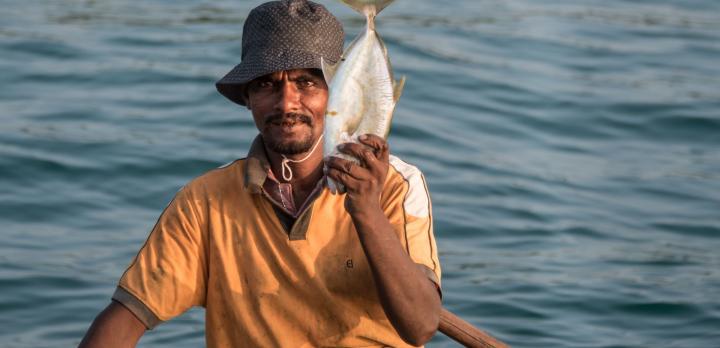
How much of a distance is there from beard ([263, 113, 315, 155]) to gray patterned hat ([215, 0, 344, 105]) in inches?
5.3

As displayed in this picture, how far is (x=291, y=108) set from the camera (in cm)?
388

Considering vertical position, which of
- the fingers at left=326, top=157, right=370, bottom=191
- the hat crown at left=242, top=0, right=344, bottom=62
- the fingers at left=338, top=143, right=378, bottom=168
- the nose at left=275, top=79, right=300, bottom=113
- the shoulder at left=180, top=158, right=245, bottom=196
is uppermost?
the hat crown at left=242, top=0, right=344, bottom=62

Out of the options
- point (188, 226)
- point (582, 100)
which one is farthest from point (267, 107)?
point (582, 100)

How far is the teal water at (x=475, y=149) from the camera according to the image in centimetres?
734

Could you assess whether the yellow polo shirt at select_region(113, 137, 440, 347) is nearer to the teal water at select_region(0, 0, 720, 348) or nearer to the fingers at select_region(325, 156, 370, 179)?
the fingers at select_region(325, 156, 370, 179)

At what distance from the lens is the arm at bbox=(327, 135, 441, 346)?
3422 millimetres

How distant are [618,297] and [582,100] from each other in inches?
162

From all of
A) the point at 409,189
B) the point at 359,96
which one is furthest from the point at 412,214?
the point at 359,96

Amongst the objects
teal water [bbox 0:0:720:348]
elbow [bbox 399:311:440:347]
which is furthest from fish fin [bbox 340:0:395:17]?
teal water [bbox 0:0:720:348]

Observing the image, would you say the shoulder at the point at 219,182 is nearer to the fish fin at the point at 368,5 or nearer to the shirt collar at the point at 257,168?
the shirt collar at the point at 257,168

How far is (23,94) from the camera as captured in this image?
34.4ft

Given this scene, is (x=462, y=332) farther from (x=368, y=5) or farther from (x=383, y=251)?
(x=368, y=5)

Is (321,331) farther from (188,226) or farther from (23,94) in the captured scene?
(23,94)

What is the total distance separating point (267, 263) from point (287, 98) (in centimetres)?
51
